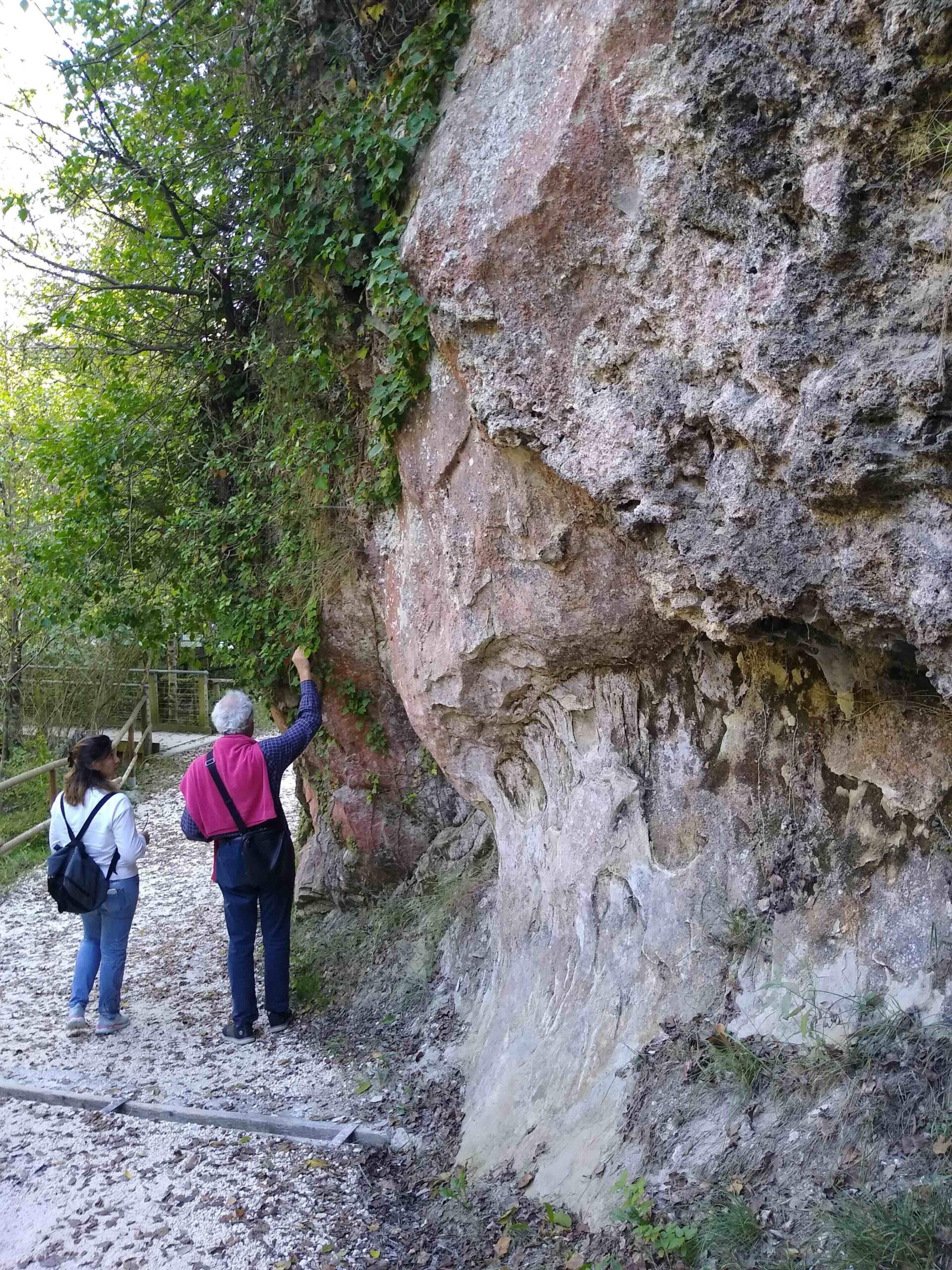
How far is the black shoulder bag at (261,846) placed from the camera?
5.44 m

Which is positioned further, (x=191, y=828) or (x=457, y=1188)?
(x=191, y=828)

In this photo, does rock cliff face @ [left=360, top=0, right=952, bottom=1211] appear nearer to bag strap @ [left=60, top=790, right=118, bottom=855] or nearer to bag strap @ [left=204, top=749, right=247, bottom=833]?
bag strap @ [left=204, top=749, right=247, bottom=833]

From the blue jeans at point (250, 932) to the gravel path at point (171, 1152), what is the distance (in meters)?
0.21

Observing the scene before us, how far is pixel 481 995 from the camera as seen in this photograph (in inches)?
199

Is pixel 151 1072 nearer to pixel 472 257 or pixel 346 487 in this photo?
pixel 346 487

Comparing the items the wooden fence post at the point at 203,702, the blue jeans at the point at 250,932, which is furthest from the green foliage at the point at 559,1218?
the wooden fence post at the point at 203,702

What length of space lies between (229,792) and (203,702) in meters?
12.5

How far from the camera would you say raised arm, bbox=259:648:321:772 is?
559 cm

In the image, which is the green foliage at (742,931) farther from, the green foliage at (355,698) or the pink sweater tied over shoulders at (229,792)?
the green foliage at (355,698)

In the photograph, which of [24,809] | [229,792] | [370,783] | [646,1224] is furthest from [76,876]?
[24,809]

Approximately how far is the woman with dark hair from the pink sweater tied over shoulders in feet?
1.96

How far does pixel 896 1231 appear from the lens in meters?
2.42

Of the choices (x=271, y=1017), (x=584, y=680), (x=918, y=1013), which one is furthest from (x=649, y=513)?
(x=271, y=1017)

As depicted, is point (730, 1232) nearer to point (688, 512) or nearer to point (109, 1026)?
point (688, 512)
